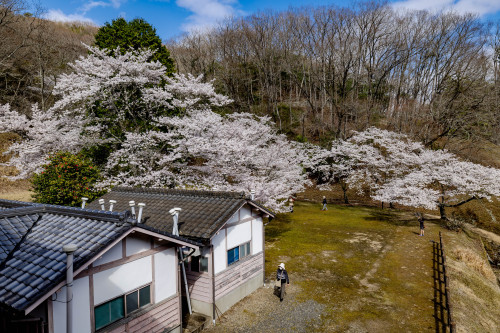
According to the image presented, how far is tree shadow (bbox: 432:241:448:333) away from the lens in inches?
459

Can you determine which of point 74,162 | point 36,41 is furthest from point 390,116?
point 36,41

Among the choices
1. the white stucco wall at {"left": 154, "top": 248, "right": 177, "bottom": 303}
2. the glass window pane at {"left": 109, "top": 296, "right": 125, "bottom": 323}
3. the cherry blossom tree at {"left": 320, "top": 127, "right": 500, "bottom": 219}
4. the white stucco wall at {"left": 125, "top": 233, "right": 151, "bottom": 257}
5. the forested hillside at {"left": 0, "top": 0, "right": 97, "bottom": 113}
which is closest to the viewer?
the glass window pane at {"left": 109, "top": 296, "right": 125, "bottom": 323}

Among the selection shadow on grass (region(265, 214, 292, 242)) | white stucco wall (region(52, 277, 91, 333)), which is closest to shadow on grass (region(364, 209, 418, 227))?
shadow on grass (region(265, 214, 292, 242))

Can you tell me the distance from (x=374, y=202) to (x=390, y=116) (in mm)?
14696

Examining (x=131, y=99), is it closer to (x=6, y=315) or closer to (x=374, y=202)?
(x=6, y=315)

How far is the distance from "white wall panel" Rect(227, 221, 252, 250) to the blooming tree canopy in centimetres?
511

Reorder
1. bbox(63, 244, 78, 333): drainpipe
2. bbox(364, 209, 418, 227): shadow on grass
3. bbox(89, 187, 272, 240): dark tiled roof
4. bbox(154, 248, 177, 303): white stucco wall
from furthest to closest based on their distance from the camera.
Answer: bbox(364, 209, 418, 227): shadow on grass < bbox(89, 187, 272, 240): dark tiled roof < bbox(154, 248, 177, 303): white stucco wall < bbox(63, 244, 78, 333): drainpipe

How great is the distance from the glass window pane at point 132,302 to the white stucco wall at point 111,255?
1318 mm

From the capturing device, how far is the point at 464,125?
37.1m

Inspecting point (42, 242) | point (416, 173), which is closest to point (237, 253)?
point (42, 242)

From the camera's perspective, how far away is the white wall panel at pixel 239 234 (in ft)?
41.0

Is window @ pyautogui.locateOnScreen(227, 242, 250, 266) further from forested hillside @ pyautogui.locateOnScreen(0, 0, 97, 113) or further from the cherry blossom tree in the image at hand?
forested hillside @ pyautogui.locateOnScreen(0, 0, 97, 113)

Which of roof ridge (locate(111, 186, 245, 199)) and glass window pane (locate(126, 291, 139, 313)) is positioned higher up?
roof ridge (locate(111, 186, 245, 199))

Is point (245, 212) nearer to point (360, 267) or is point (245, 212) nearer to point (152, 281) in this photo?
point (152, 281)
